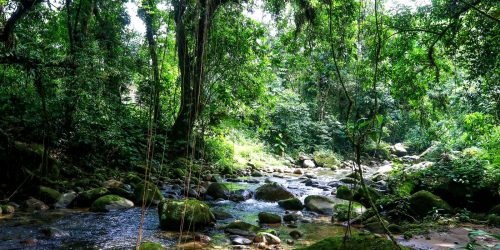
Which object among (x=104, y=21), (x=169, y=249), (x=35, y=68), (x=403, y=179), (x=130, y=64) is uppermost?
(x=104, y=21)

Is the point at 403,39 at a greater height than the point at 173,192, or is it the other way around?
the point at 403,39

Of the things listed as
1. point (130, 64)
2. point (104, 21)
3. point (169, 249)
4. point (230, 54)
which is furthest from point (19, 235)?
point (104, 21)

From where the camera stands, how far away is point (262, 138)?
2231cm

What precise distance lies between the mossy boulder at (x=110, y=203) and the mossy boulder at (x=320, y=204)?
3.78m

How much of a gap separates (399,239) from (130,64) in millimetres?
6931

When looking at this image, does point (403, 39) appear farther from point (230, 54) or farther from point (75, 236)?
point (75, 236)

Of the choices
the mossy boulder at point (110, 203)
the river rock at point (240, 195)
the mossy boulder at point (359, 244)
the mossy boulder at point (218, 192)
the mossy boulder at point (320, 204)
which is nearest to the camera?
the mossy boulder at point (359, 244)

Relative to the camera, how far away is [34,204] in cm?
616

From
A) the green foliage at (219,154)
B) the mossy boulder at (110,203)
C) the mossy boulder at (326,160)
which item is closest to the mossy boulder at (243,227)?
→ the mossy boulder at (110,203)

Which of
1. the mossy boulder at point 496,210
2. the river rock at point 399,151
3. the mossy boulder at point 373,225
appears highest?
the river rock at point 399,151

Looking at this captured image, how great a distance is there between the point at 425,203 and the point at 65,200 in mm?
6720

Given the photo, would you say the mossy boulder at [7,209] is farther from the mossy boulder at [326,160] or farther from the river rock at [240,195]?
the mossy boulder at [326,160]

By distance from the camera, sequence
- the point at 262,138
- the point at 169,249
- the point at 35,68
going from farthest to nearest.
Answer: the point at 262,138 < the point at 35,68 < the point at 169,249

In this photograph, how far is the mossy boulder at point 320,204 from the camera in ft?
24.9
